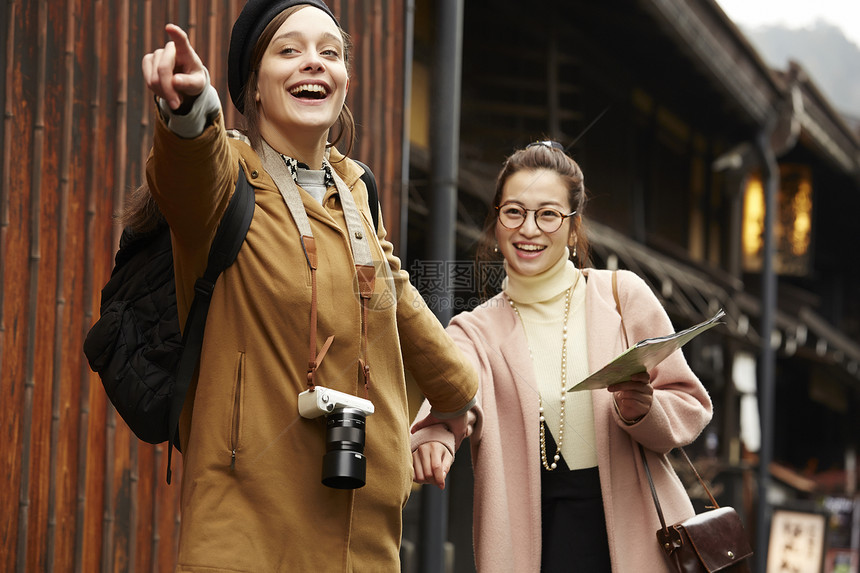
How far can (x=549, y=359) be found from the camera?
9.68 ft

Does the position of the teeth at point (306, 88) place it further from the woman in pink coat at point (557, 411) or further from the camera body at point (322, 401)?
the woman in pink coat at point (557, 411)

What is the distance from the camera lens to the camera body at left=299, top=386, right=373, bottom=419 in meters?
2.02

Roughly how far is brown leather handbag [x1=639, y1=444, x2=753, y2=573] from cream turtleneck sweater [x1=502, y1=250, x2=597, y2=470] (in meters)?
0.18

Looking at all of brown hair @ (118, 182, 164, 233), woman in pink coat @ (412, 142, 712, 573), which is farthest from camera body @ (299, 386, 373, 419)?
woman in pink coat @ (412, 142, 712, 573)

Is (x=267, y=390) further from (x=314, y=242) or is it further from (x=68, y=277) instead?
(x=68, y=277)

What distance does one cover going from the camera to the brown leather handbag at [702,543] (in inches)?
106

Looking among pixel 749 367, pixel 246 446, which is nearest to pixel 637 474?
pixel 246 446

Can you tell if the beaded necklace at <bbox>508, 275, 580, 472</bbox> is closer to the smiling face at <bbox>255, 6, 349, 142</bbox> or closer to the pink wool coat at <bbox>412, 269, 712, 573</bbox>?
the pink wool coat at <bbox>412, 269, 712, 573</bbox>

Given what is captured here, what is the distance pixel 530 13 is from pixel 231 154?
22.9 feet

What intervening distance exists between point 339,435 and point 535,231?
1117 millimetres

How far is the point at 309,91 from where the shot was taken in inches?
87.6

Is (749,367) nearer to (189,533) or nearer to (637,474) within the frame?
(637,474)

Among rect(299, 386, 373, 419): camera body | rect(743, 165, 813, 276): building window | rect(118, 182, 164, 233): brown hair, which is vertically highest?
rect(743, 165, 813, 276): building window

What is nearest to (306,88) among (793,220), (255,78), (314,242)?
(255,78)
